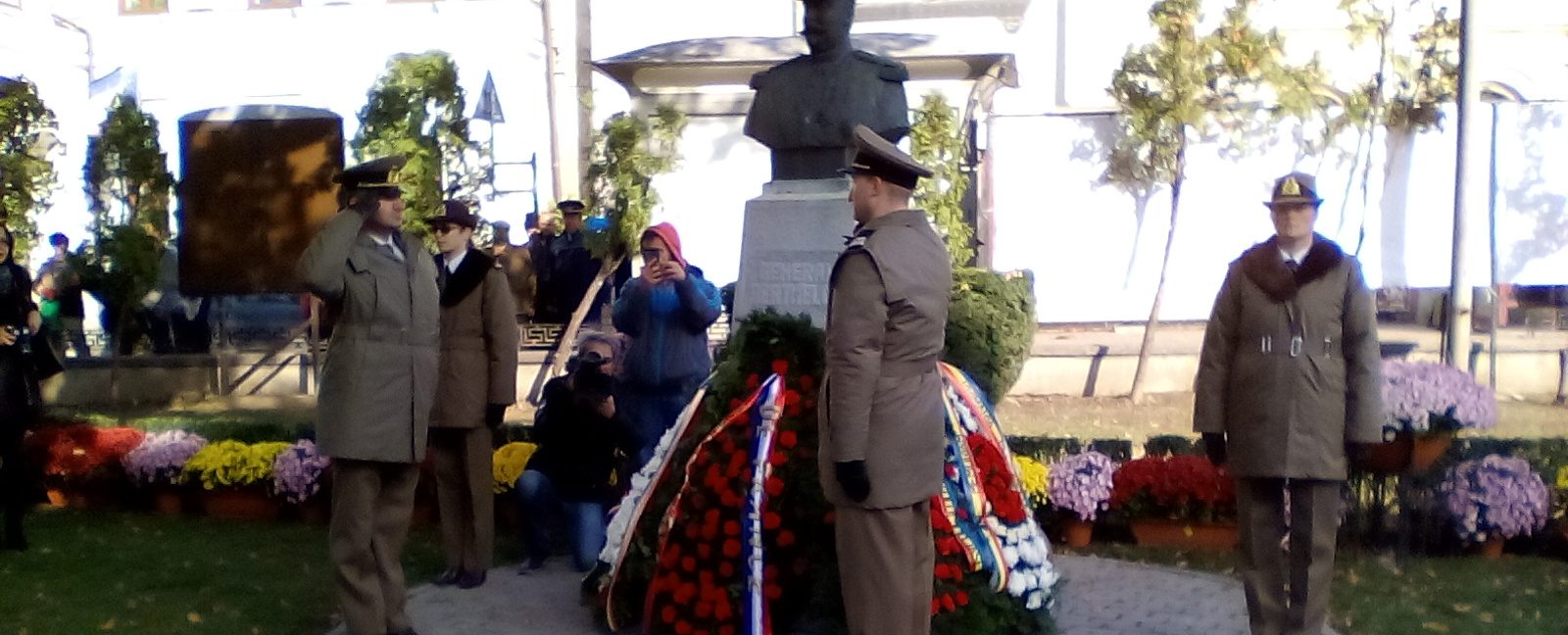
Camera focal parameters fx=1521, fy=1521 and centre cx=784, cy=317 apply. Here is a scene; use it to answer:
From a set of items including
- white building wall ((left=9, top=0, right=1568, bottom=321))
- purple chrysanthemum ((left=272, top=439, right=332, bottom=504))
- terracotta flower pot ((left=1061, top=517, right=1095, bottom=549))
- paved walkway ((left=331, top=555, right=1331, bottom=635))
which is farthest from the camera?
white building wall ((left=9, top=0, right=1568, bottom=321))

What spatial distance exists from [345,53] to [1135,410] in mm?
16526

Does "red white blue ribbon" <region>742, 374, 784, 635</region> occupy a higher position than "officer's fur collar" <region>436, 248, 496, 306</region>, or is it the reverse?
"officer's fur collar" <region>436, 248, 496, 306</region>

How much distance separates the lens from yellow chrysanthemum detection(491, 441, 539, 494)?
845 centimetres

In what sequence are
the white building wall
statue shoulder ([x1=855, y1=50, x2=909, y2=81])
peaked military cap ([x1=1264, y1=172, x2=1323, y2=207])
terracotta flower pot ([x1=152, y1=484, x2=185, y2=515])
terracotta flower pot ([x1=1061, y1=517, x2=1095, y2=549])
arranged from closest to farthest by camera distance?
1. peaked military cap ([x1=1264, y1=172, x2=1323, y2=207])
2. statue shoulder ([x1=855, y1=50, x2=909, y2=81])
3. terracotta flower pot ([x1=1061, y1=517, x2=1095, y2=549])
4. terracotta flower pot ([x1=152, y1=484, x2=185, y2=515])
5. the white building wall

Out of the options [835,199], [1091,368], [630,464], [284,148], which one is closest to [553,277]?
[284,148]

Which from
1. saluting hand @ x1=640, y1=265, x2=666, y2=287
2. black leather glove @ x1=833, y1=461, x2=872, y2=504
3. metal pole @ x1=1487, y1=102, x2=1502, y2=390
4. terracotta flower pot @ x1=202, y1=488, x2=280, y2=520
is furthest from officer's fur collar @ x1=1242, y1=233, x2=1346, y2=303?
metal pole @ x1=1487, y1=102, x2=1502, y2=390

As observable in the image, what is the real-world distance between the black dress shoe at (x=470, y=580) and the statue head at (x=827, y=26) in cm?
292

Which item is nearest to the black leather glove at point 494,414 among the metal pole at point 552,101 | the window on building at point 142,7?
the metal pole at point 552,101

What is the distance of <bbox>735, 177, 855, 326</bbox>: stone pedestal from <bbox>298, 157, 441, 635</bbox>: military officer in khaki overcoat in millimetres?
1551

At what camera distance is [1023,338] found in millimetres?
12578

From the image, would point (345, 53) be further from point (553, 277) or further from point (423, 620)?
point (423, 620)

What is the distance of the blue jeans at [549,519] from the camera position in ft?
24.5

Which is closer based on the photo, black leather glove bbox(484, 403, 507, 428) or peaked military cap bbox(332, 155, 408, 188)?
peaked military cap bbox(332, 155, 408, 188)

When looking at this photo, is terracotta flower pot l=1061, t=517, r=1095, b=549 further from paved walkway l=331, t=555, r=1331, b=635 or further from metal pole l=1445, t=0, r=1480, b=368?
metal pole l=1445, t=0, r=1480, b=368
